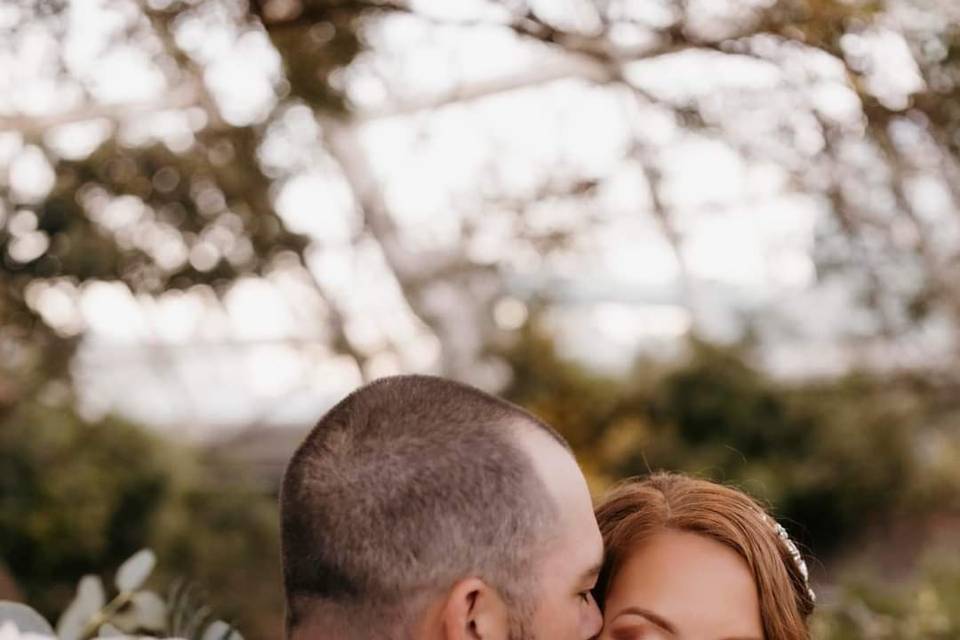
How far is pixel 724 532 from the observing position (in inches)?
70.2

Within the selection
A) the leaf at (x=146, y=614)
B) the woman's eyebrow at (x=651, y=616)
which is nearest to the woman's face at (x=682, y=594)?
the woman's eyebrow at (x=651, y=616)

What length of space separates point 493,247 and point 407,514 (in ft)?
18.0

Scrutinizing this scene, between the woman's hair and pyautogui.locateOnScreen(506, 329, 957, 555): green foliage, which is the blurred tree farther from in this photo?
pyautogui.locateOnScreen(506, 329, 957, 555): green foliage

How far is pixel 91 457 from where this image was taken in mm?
6867

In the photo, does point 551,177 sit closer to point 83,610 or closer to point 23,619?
point 83,610

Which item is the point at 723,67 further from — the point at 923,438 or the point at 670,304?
the point at 670,304

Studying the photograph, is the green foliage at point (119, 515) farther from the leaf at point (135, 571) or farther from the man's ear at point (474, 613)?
the man's ear at point (474, 613)

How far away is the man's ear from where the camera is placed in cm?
132

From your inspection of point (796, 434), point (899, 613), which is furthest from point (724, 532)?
point (796, 434)

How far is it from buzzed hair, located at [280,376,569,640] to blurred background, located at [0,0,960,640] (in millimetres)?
978

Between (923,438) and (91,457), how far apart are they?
7.09m

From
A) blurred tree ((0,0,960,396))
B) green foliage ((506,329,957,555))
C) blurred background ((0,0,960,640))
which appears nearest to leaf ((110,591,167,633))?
blurred background ((0,0,960,640))

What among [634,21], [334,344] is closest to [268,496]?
[334,344]

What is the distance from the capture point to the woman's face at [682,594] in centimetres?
164
